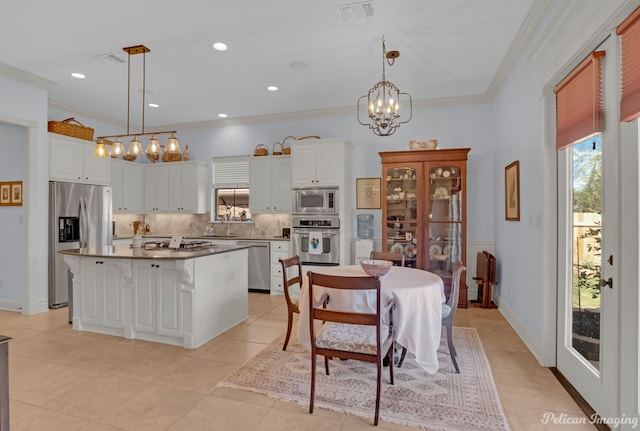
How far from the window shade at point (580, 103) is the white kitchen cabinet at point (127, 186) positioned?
21.2 ft

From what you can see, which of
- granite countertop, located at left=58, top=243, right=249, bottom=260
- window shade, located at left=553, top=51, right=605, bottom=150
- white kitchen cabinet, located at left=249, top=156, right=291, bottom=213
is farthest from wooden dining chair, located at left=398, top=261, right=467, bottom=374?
white kitchen cabinet, located at left=249, top=156, right=291, bottom=213

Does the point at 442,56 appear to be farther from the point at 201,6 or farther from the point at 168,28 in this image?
the point at 168,28

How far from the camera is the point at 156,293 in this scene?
3453mm

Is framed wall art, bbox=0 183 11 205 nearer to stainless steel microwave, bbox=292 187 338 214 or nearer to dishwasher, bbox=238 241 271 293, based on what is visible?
dishwasher, bbox=238 241 271 293

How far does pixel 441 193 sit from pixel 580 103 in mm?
2745

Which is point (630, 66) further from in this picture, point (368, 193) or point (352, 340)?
point (368, 193)

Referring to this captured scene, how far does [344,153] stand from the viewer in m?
5.28

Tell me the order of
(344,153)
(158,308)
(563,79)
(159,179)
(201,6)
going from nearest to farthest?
(563,79)
(201,6)
(158,308)
(344,153)
(159,179)

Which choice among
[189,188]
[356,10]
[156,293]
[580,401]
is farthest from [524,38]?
[189,188]

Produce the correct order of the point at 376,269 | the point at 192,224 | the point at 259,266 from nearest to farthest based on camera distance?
the point at 376,269
the point at 259,266
the point at 192,224

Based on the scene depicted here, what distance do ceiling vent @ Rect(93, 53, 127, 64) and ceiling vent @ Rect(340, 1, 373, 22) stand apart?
2596mm

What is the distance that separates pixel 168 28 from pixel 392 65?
2.44m

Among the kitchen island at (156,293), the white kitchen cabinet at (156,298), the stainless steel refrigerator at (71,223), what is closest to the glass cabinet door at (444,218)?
the kitchen island at (156,293)

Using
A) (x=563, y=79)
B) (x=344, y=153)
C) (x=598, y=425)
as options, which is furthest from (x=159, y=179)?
(x=598, y=425)
